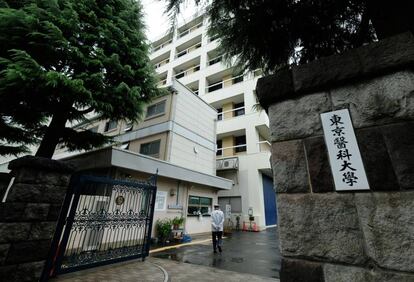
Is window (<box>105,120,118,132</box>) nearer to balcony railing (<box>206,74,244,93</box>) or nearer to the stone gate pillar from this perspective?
balcony railing (<box>206,74,244,93</box>)

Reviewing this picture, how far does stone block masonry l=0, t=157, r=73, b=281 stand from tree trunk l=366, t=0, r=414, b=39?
204 inches

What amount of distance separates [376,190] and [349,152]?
26 centimetres

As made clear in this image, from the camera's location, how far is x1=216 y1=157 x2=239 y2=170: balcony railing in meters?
16.3

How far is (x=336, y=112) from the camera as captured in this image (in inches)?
56.7

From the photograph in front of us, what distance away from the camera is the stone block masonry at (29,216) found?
3.10 meters

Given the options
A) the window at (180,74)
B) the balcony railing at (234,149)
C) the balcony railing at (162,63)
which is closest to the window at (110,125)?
the balcony railing at (234,149)

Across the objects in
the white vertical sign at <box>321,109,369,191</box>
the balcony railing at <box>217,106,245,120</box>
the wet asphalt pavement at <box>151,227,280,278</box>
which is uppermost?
the balcony railing at <box>217,106,245,120</box>

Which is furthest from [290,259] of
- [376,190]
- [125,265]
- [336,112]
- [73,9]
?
[73,9]

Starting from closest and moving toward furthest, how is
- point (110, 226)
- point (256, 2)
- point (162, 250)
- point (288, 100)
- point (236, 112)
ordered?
point (288, 100), point (256, 2), point (110, 226), point (162, 250), point (236, 112)

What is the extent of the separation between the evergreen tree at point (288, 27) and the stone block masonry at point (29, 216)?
3317 millimetres

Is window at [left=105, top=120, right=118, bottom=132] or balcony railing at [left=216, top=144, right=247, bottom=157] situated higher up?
window at [left=105, top=120, right=118, bottom=132]

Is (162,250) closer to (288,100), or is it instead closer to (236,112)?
(288,100)

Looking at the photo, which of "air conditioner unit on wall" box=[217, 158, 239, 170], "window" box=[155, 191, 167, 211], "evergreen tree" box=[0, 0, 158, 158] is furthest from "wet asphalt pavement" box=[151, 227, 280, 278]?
"air conditioner unit on wall" box=[217, 158, 239, 170]

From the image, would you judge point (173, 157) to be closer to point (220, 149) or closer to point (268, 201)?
point (220, 149)
